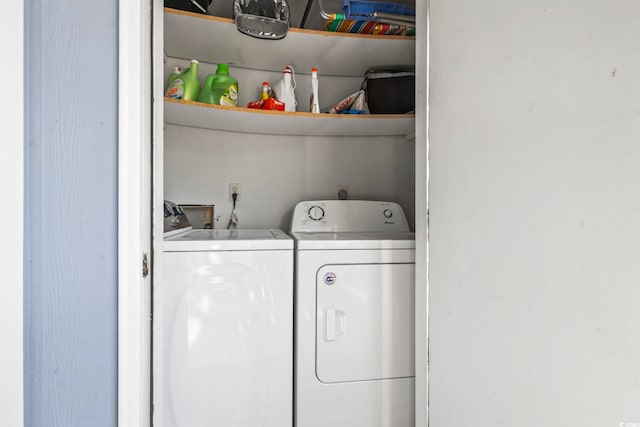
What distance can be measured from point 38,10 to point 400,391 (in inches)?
68.9

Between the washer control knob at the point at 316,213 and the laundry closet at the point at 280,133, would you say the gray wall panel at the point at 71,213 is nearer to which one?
the laundry closet at the point at 280,133

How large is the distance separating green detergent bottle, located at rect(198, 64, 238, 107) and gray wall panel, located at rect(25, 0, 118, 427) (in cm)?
88

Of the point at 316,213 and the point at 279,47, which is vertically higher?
the point at 279,47

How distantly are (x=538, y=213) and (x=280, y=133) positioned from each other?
1.70m

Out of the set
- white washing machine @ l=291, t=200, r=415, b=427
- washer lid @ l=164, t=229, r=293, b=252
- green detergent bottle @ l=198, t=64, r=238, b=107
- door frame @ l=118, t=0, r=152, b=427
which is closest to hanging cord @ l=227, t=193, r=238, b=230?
green detergent bottle @ l=198, t=64, r=238, b=107

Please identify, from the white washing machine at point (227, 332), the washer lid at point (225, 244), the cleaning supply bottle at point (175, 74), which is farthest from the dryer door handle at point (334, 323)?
the cleaning supply bottle at point (175, 74)

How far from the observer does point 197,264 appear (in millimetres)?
1401

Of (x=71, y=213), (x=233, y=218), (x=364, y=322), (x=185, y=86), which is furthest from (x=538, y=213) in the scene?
(x=233, y=218)

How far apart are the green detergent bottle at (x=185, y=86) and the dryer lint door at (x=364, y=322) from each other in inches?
42.6

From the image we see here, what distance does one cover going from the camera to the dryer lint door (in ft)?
4.89

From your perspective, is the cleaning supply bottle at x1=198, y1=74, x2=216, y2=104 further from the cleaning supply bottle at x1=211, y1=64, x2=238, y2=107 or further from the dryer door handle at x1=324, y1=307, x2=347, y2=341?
the dryer door handle at x1=324, y1=307, x2=347, y2=341
